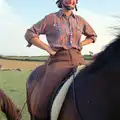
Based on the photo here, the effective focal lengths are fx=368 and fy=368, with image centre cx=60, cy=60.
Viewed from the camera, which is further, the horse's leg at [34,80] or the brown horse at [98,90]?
the horse's leg at [34,80]

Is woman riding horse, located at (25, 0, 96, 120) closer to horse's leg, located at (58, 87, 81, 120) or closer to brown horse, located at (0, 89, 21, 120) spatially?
horse's leg, located at (58, 87, 81, 120)

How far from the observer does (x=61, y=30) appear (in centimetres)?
505

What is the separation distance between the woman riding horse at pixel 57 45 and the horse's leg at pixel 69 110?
57 centimetres

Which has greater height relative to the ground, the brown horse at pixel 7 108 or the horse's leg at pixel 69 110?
the horse's leg at pixel 69 110

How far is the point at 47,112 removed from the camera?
439 cm

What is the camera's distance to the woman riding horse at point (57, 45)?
177 inches

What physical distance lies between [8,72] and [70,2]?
1046 inches

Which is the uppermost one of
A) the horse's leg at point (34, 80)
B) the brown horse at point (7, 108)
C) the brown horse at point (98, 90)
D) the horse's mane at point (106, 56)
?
the horse's mane at point (106, 56)

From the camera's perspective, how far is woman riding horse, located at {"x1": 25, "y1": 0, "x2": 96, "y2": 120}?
4484 mm

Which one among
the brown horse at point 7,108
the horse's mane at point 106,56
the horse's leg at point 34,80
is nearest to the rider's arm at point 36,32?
the horse's leg at point 34,80

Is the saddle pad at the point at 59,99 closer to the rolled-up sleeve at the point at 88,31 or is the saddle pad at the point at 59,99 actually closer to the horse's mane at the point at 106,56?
the horse's mane at the point at 106,56

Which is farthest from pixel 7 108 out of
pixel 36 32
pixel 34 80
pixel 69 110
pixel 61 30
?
pixel 69 110

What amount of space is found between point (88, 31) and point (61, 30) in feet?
1.55

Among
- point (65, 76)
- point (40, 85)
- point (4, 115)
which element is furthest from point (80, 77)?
point (4, 115)
